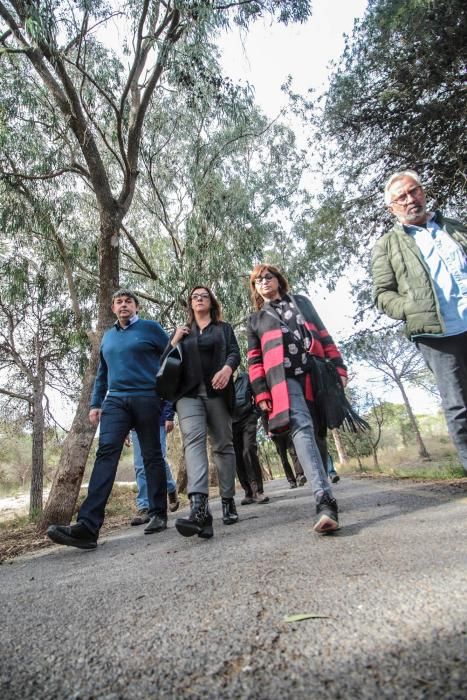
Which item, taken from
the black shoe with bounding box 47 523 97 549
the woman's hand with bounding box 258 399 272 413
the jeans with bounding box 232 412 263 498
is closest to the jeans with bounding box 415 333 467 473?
the woman's hand with bounding box 258 399 272 413

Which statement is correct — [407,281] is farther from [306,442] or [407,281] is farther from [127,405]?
[127,405]

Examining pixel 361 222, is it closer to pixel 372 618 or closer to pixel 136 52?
pixel 136 52

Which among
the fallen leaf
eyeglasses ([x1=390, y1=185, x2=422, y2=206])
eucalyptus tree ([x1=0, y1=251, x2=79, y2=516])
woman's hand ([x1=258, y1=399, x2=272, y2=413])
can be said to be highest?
eucalyptus tree ([x1=0, y1=251, x2=79, y2=516])

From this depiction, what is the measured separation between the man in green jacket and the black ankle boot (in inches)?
61.6

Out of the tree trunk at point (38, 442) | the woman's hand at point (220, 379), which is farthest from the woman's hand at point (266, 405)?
the tree trunk at point (38, 442)

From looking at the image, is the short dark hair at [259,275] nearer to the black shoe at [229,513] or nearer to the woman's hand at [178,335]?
the woman's hand at [178,335]

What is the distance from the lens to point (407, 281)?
2.65 m

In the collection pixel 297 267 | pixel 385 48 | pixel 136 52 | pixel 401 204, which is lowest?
pixel 401 204

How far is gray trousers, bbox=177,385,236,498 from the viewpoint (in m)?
3.03

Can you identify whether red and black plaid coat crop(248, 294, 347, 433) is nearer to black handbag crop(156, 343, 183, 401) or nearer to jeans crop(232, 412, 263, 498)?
black handbag crop(156, 343, 183, 401)

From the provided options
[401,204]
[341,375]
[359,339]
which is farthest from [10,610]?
[359,339]

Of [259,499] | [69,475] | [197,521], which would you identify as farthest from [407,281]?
[69,475]

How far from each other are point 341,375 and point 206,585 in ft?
5.49

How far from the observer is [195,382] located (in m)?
3.19
